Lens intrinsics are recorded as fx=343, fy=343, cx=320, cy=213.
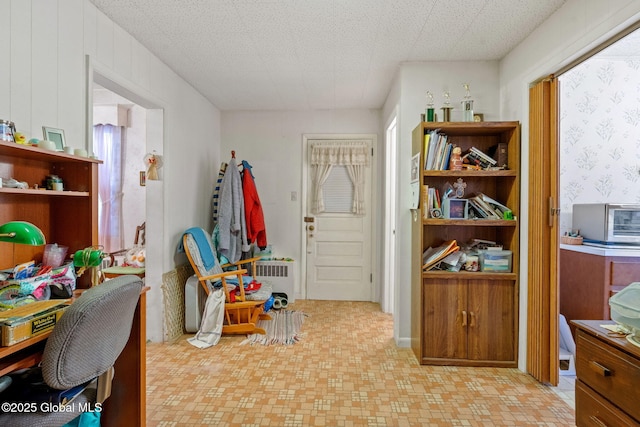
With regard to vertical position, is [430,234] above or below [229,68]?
below

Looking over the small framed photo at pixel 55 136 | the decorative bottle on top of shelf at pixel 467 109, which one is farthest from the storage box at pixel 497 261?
the small framed photo at pixel 55 136

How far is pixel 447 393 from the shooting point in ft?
7.11

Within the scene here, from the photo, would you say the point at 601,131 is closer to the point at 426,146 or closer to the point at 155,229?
the point at 426,146

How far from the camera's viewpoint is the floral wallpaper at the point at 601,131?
279cm

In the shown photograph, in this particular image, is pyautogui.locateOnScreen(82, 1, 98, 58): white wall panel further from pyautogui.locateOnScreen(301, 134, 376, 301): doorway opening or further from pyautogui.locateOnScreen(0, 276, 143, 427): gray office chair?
pyautogui.locateOnScreen(301, 134, 376, 301): doorway opening

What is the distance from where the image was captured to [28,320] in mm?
1131

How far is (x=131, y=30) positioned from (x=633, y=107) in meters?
3.88

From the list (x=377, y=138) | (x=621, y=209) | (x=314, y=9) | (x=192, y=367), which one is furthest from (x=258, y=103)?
(x=621, y=209)

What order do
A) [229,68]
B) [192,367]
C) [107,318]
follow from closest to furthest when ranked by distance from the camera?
[107,318] < [192,367] < [229,68]

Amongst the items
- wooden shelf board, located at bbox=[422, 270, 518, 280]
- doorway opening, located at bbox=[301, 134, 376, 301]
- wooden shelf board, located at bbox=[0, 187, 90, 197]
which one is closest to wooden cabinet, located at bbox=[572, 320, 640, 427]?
wooden shelf board, located at bbox=[422, 270, 518, 280]

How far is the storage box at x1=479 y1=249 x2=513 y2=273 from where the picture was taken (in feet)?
8.27

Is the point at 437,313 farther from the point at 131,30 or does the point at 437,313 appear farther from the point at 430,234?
the point at 131,30

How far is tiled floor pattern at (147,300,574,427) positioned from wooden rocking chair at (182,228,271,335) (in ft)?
0.53

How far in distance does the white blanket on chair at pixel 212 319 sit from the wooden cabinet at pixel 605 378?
8.20 feet
